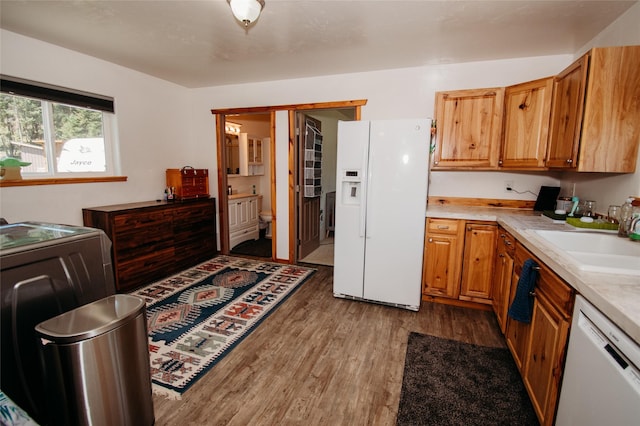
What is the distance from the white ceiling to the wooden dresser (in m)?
1.61

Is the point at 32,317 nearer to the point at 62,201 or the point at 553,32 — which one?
the point at 62,201

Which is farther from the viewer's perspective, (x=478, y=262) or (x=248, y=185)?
(x=248, y=185)

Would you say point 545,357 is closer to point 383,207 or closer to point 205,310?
point 383,207

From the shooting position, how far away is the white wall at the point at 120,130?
2658 mm

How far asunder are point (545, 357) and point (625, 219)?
1.11 metres

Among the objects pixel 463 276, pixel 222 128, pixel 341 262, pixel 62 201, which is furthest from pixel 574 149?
pixel 62 201

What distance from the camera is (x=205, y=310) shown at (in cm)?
280

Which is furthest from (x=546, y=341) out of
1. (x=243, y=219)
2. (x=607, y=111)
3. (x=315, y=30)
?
(x=243, y=219)

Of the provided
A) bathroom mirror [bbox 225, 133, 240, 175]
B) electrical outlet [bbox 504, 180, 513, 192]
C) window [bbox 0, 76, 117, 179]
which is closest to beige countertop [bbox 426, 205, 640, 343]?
electrical outlet [bbox 504, 180, 513, 192]

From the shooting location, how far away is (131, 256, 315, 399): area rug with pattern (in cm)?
204

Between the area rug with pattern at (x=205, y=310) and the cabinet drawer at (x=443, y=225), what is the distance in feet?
5.26

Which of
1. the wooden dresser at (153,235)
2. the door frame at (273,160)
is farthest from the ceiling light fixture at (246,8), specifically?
the wooden dresser at (153,235)

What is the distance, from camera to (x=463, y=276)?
2.85 metres

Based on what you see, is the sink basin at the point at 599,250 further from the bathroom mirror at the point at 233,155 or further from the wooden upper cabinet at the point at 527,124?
the bathroom mirror at the point at 233,155
